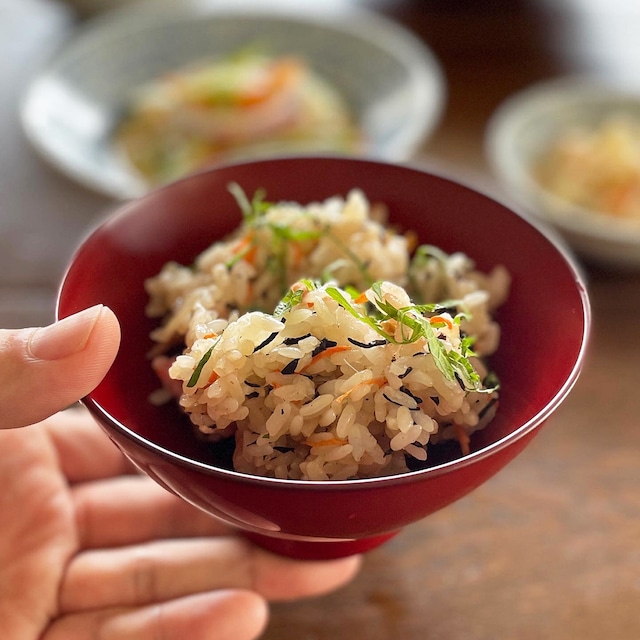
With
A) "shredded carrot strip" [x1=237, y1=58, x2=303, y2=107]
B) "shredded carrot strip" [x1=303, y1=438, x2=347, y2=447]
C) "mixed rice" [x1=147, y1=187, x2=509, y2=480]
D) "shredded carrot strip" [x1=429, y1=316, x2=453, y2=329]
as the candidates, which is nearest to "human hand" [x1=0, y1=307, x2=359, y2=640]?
"mixed rice" [x1=147, y1=187, x2=509, y2=480]

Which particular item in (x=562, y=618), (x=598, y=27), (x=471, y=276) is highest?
(x=471, y=276)

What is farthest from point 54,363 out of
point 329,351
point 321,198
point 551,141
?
point 551,141

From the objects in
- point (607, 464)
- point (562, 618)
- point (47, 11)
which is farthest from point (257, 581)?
point (47, 11)

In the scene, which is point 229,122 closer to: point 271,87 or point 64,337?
point 271,87

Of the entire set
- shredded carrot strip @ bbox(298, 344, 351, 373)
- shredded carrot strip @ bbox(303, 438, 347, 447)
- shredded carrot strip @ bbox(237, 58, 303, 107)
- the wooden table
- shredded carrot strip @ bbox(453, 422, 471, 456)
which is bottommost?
the wooden table

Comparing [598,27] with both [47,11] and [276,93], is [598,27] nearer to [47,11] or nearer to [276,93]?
[276,93]

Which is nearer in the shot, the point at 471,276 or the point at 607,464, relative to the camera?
the point at 471,276

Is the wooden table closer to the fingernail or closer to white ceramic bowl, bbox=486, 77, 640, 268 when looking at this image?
white ceramic bowl, bbox=486, 77, 640, 268
